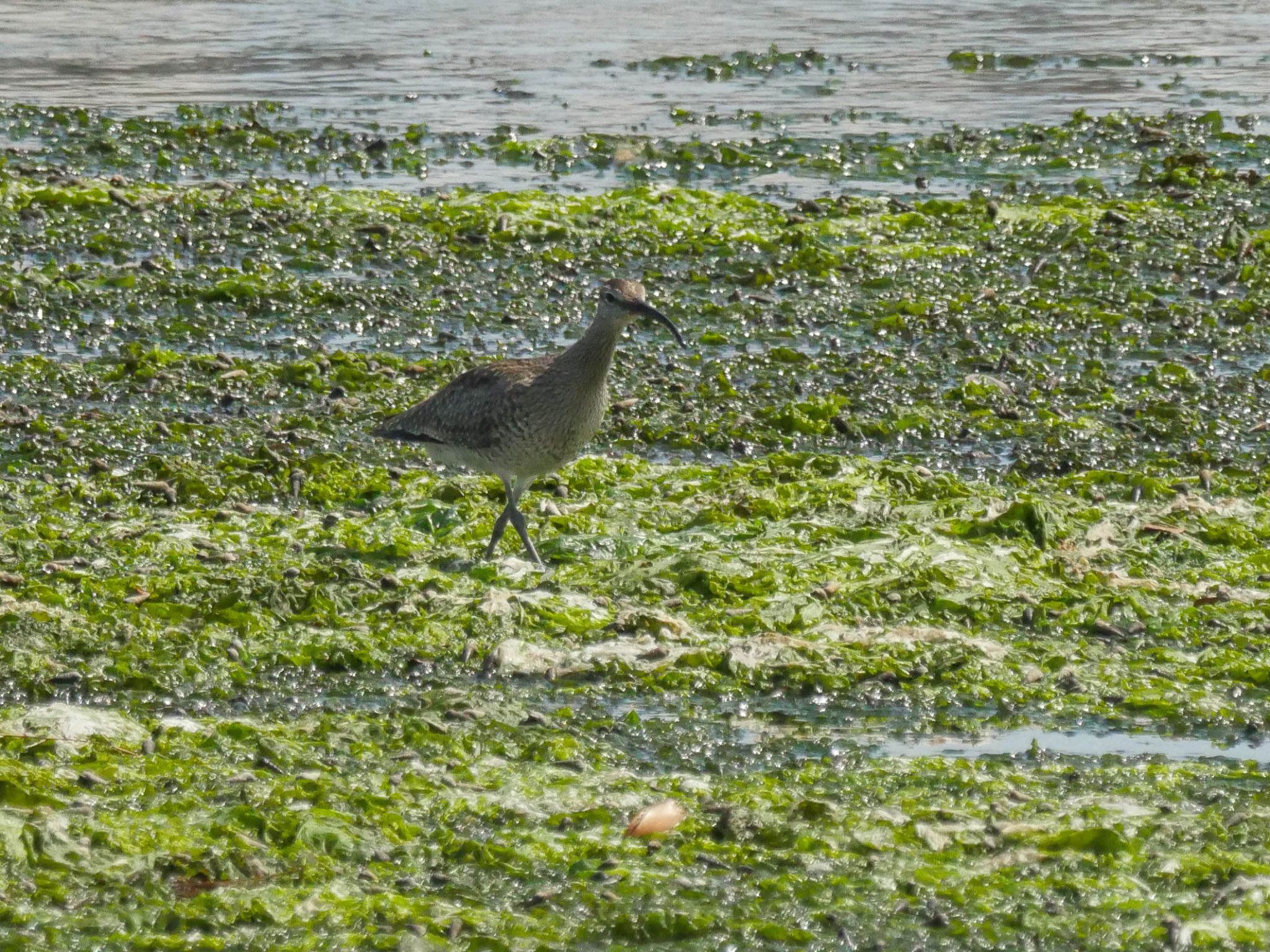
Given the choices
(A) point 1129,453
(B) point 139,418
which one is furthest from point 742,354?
(B) point 139,418

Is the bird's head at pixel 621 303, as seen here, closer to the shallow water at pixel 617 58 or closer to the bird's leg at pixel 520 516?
the bird's leg at pixel 520 516

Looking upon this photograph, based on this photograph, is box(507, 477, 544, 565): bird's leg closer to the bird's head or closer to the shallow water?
the bird's head

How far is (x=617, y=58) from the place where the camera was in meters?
A: 22.4

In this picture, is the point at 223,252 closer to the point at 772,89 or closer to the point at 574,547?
the point at 574,547

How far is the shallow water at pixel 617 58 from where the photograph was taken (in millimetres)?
18672

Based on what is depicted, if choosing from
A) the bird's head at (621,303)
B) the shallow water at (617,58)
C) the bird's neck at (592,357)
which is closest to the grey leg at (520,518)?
the bird's neck at (592,357)

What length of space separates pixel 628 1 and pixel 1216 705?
911 inches

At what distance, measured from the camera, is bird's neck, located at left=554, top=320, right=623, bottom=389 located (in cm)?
835

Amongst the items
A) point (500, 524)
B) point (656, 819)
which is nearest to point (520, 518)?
point (500, 524)

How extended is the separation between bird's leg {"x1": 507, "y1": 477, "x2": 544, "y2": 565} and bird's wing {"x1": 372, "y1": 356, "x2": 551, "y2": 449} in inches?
12.0

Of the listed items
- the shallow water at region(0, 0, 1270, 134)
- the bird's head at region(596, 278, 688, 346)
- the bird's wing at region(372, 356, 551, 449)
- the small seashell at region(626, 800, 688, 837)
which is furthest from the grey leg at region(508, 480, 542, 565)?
the shallow water at region(0, 0, 1270, 134)

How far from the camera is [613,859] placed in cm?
532

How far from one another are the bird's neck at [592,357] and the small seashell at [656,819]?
10.3 feet

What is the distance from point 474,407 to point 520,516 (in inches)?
22.7
